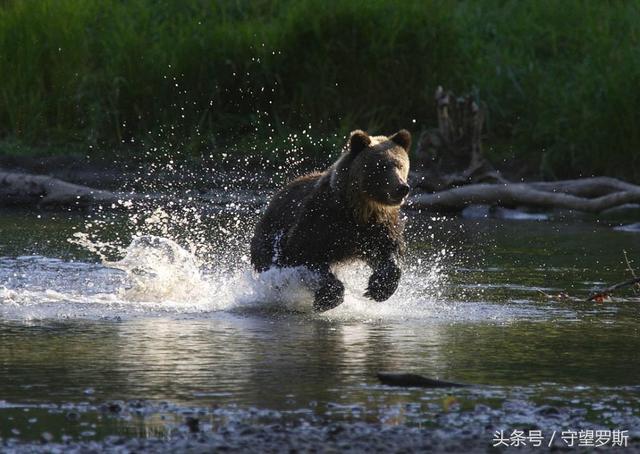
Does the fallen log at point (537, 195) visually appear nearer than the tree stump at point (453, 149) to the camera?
Yes

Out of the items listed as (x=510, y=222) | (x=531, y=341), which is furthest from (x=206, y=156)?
(x=531, y=341)

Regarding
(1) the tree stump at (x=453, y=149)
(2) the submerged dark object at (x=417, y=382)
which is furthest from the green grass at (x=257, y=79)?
(2) the submerged dark object at (x=417, y=382)

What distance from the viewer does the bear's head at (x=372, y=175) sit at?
8648 millimetres

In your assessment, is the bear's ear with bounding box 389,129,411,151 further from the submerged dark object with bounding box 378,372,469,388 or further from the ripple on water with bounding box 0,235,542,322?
the submerged dark object with bounding box 378,372,469,388

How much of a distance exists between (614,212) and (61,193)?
17.9 feet

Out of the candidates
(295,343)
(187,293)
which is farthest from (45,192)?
(295,343)

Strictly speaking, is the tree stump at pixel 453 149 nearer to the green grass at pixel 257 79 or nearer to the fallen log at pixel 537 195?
the fallen log at pixel 537 195

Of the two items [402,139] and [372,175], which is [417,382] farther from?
[402,139]

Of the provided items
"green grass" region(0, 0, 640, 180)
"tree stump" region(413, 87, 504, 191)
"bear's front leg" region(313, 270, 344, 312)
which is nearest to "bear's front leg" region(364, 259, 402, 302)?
"bear's front leg" region(313, 270, 344, 312)

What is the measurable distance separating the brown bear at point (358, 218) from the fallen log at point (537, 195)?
19.5 feet

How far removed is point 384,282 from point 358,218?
0.43 m

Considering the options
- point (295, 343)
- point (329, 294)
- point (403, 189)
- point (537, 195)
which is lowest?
point (295, 343)

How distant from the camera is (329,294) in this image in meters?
8.43

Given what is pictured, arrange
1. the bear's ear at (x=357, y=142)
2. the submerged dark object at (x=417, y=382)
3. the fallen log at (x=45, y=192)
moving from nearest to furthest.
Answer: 1. the submerged dark object at (x=417, y=382)
2. the bear's ear at (x=357, y=142)
3. the fallen log at (x=45, y=192)
